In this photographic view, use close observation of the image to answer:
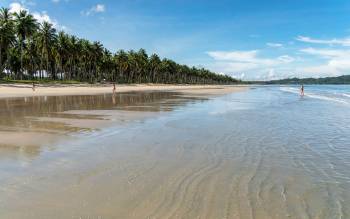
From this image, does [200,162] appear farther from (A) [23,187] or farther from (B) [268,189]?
(A) [23,187]

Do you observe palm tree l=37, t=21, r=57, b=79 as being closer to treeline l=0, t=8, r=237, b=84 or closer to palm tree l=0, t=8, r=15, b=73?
treeline l=0, t=8, r=237, b=84

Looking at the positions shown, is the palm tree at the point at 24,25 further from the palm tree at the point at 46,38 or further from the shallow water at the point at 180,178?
the shallow water at the point at 180,178

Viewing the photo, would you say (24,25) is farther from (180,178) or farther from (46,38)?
(180,178)

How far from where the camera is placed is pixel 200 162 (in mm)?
7492

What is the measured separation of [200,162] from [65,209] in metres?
3.54

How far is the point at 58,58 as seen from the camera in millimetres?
90812

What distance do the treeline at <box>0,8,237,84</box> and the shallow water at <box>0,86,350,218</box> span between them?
67.2 metres

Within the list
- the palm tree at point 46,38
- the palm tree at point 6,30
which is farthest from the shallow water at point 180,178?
the palm tree at point 46,38

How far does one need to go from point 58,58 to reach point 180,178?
300 ft

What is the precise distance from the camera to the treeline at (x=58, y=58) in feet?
237

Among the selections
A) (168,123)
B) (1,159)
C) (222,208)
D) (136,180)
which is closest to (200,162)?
(136,180)

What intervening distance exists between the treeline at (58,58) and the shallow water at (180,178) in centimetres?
6716

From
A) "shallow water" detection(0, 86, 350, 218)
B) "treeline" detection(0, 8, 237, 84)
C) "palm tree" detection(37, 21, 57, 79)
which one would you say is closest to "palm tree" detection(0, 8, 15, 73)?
"treeline" detection(0, 8, 237, 84)

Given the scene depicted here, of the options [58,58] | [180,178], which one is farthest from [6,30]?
[180,178]
